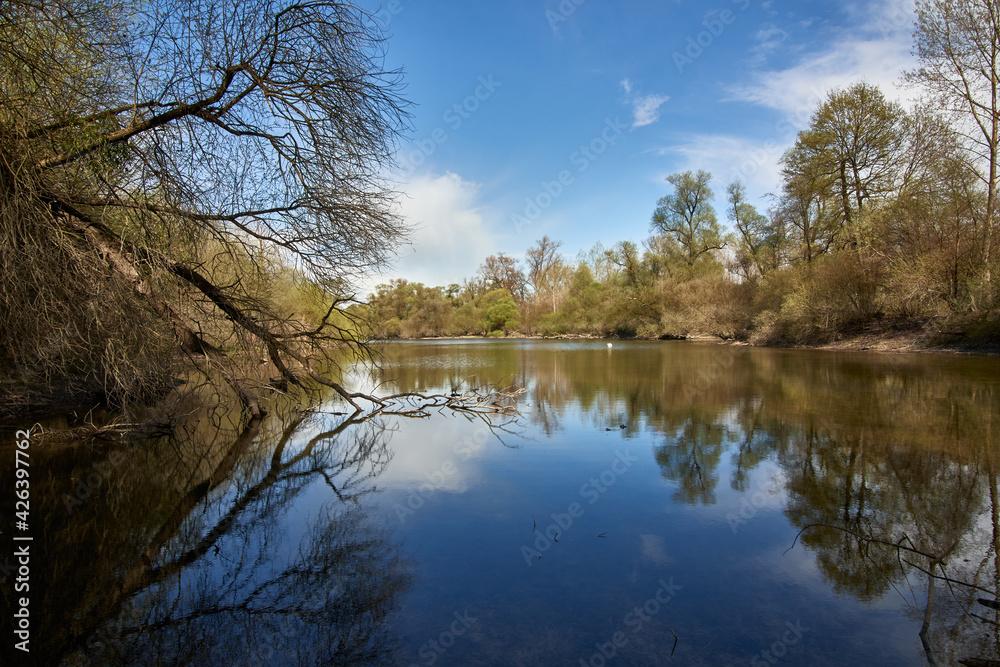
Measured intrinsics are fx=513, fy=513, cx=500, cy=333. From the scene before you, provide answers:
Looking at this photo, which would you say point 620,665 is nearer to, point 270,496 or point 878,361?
point 270,496

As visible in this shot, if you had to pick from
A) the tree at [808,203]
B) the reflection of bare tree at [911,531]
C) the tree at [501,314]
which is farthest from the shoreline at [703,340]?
the tree at [501,314]

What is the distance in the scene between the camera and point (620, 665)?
8.02 feet

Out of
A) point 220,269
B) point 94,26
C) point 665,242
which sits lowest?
point 220,269

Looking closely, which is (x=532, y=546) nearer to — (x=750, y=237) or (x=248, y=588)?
(x=248, y=588)

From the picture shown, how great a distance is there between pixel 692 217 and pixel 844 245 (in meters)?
16.4

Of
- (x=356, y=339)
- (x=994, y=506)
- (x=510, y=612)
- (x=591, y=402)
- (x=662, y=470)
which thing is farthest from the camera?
(x=591, y=402)

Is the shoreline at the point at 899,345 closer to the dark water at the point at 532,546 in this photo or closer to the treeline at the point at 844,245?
the treeline at the point at 844,245

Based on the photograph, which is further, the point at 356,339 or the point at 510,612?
the point at 356,339

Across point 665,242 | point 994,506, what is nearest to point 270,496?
point 994,506

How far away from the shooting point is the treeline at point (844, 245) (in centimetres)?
1659

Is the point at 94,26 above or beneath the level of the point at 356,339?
above

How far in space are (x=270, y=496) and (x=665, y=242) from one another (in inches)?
1463

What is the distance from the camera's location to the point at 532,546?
3754 millimetres

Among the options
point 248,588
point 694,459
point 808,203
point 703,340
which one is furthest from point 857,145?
point 248,588
